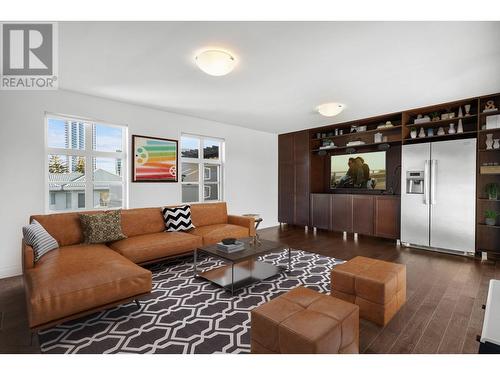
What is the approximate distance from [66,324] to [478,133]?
5.74 meters

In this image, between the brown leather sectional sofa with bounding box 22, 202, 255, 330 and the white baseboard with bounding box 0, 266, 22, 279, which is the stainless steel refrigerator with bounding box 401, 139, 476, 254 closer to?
the brown leather sectional sofa with bounding box 22, 202, 255, 330

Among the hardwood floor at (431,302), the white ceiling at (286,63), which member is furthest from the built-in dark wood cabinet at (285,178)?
the white ceiling at (286,63)

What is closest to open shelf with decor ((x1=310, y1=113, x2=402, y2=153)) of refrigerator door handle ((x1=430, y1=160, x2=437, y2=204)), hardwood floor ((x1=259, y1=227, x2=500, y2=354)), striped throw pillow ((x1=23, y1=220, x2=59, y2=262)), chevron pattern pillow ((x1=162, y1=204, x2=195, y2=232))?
refrigerator door handle ((x1=430, y1=160, x2=437, y2=204))

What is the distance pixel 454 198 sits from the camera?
396cm

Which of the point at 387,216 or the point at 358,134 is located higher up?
the point at 358,134

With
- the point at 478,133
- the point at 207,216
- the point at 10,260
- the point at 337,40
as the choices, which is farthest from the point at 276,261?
the point at 478,133

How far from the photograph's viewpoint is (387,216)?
483cm

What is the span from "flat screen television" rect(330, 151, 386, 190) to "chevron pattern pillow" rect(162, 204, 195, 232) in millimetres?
3700

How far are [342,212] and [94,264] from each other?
4728 mm

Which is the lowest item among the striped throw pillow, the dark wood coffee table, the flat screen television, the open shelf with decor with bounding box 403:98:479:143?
the dark wood coffee table

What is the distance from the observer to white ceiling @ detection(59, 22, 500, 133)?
210 centimetres

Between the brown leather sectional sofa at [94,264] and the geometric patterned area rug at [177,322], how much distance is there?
19 centimetres

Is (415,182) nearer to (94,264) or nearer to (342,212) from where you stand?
(342,212)

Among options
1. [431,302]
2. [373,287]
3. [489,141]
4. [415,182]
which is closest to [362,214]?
[415,182]
